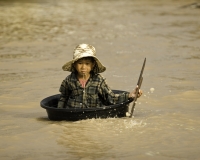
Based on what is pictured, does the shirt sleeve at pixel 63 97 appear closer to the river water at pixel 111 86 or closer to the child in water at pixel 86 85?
the child in water at pixel 86 85

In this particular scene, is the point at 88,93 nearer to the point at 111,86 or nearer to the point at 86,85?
the point at 86,85

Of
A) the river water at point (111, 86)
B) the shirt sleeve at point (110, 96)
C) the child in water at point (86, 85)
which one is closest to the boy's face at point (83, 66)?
the child in water at point (86, 85)

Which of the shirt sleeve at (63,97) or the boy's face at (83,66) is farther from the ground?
the boy's face at (83,66)

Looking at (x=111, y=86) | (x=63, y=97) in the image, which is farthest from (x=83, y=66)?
(x=111, y=86)

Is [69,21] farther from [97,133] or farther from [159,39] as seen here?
[97,133]

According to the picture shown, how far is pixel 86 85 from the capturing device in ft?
19.5

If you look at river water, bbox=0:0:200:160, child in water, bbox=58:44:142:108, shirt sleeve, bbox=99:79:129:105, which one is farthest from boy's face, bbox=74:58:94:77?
river water, bbox=0:0:200:160

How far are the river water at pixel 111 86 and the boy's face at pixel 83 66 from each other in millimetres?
562

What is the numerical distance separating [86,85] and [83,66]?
0.70ft

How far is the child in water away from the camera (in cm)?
591

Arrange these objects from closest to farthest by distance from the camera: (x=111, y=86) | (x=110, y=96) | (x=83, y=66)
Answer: (x=83, y=66) → (x=110, y=96) → (x=111, y=86)

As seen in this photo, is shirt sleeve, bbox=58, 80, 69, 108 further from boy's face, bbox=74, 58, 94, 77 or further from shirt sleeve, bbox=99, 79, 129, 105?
shirt sleeve, bbox=99, 79, 129, 105

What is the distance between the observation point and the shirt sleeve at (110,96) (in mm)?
6000

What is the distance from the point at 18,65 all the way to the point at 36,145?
204 inches
